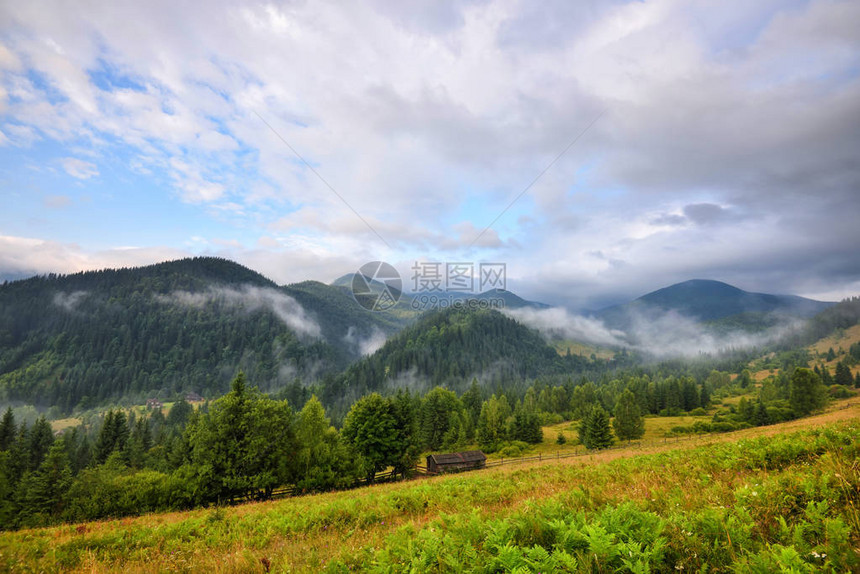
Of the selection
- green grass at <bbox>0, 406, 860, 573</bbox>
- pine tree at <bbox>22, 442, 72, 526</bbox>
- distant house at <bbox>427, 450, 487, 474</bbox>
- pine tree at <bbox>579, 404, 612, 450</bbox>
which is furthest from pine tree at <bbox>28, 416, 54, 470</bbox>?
pine tree at <bbox>579, 404, 612, 450</bbox>

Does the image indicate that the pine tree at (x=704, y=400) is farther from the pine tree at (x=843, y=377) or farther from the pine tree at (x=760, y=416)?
the pine tree at (x=843, y=377)

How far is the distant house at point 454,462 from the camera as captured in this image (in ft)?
162

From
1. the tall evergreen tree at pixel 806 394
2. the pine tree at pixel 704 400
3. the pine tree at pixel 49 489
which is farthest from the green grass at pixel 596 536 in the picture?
the pine tree at pixel 704 400

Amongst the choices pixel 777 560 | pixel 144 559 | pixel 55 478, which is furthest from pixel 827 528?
pixel 55 478

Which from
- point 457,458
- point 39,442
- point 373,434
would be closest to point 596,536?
point 373,434

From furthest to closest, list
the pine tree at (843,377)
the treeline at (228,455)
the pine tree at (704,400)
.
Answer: the pine tree at (843,377)
the pine tree at (704,400)
the treeline at (228,455)

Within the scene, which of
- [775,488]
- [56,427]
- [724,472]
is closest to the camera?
[775,488]

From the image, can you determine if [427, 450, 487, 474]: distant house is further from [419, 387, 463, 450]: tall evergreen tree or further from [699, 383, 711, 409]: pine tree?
[699, 383, 711, 409]: pine tree

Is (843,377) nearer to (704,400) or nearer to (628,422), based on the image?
(704,400)

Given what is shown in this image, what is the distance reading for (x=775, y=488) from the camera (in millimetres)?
5211

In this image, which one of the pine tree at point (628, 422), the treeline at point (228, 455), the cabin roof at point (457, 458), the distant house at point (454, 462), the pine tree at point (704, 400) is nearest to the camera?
the treeline at point (228, 455)

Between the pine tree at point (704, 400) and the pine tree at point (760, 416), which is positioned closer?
the pine tree at point (760, 416)

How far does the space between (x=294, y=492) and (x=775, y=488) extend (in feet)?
111

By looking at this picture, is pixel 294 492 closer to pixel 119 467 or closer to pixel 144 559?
pixel 144 559
